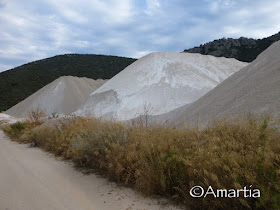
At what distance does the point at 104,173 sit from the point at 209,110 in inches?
212

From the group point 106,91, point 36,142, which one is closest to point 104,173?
point 36,142

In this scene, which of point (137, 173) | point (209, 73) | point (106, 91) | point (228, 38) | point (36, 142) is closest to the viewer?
point (137, 173)

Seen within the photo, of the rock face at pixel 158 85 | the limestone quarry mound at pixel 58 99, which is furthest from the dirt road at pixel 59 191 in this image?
the limestone quarry mound at pixel 58 99

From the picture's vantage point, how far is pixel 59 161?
5617mm

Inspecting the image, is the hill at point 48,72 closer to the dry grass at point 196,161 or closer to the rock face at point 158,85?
the rock face at point 158,85

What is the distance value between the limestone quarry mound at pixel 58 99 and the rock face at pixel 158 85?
39.1ft

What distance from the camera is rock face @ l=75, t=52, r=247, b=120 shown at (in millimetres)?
17047

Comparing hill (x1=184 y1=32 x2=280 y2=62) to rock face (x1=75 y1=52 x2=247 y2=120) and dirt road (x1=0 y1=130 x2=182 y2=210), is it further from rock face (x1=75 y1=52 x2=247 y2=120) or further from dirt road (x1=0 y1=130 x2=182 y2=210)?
dirt road (x1=0 y1=130 x2=182 y2=210)

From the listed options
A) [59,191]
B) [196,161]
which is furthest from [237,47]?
[59,191]

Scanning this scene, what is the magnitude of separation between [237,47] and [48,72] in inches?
1817

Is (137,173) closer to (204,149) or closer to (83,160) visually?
(204,149)

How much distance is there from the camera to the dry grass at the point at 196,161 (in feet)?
8.36

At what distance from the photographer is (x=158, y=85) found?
1895 centimetres

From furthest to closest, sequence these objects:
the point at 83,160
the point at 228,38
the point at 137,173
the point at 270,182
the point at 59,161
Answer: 1. the point at 228,38
2. the point at 59,161
3. the point at 83,160
4. the point at 137,173
5. the point at 270,182
